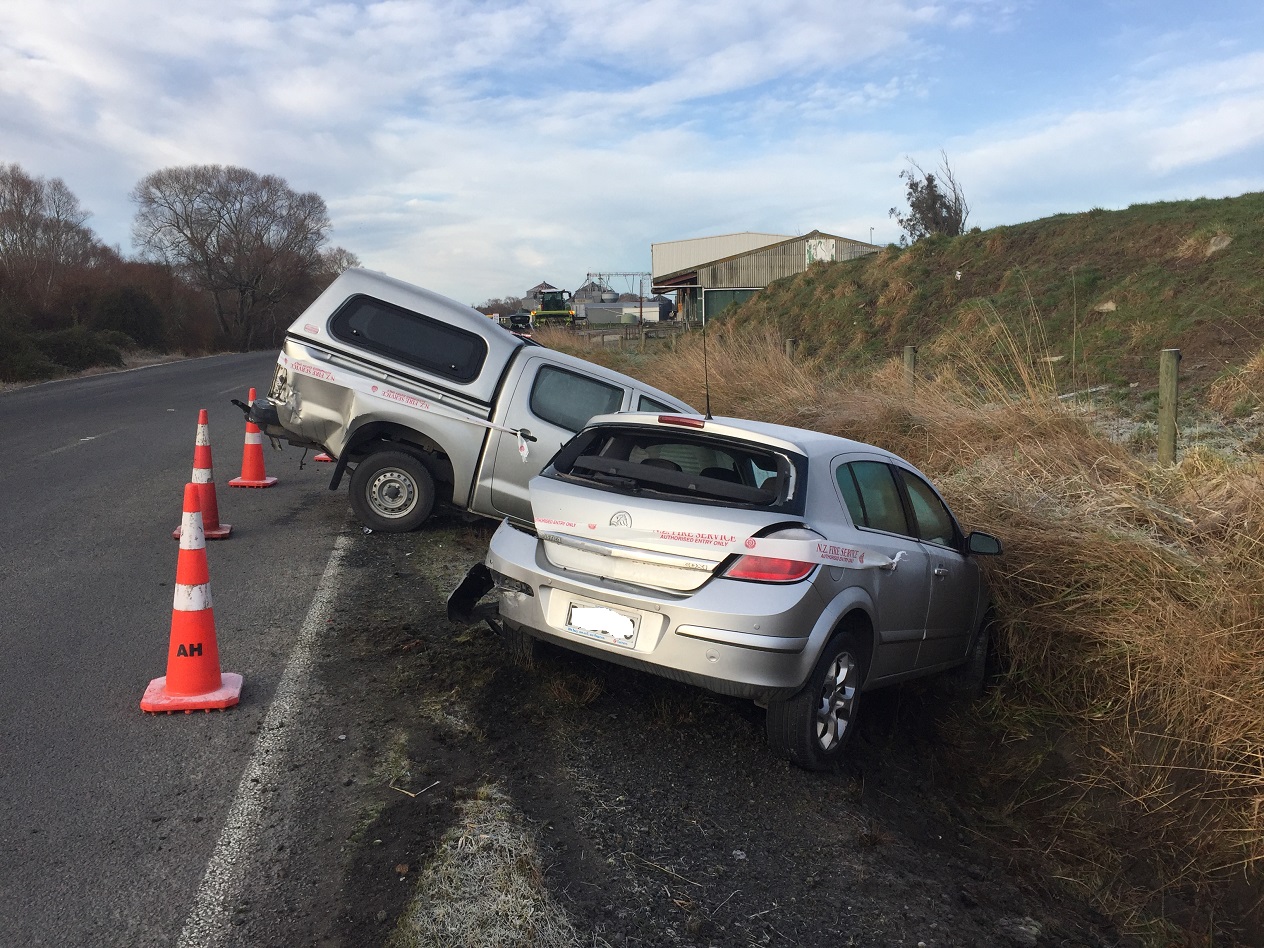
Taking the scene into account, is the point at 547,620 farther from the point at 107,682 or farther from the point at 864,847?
the point at 107,682

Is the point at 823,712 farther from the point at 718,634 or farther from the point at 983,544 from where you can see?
the point at 983,544

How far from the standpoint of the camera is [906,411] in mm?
10320

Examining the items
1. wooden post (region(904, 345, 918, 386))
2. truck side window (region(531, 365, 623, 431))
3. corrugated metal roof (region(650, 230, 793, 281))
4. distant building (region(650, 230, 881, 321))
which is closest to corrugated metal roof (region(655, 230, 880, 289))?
distant building (region(650, 230, 881, 321))

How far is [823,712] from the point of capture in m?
4.62

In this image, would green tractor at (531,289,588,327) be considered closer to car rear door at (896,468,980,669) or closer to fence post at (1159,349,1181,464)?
fence post at (1159,349,1181,464)

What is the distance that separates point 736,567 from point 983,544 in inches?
77.4

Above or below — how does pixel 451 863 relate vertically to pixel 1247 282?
below

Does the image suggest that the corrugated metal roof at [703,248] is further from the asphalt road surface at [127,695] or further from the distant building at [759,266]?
the asphalt road surface at [127,695]

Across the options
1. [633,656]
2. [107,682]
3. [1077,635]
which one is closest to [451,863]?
[633,656]

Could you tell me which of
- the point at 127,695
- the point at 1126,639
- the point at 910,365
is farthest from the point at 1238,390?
the point at 127,695

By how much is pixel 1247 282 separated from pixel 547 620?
1882cm

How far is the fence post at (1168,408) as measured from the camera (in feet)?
27.1

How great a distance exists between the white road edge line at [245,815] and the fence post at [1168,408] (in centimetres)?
646

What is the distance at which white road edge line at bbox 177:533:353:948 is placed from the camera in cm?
309
